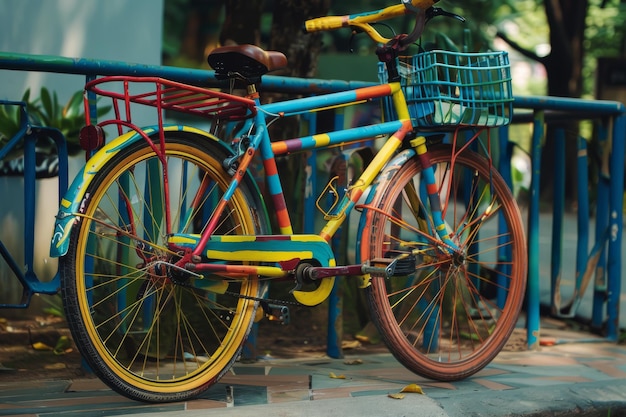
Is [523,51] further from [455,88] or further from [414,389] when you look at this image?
[414,389]

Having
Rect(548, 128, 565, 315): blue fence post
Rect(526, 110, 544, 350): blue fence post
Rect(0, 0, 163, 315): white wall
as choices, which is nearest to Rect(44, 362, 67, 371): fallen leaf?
Rect(0, 0, 163, 315): white wall

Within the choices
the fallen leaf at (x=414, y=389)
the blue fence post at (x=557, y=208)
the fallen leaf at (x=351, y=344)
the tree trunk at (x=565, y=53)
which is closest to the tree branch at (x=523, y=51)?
the tree trunk at (x=565, y=53)

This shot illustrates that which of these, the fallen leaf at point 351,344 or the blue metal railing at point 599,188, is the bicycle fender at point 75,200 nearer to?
the blue metal railing at point 599,188

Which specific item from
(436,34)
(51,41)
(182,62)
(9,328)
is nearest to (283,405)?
(9,328)

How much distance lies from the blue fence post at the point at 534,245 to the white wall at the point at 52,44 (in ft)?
6.93

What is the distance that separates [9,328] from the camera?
4.68m

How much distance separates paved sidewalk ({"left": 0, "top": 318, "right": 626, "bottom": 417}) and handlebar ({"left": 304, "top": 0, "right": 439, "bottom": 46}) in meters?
1.35

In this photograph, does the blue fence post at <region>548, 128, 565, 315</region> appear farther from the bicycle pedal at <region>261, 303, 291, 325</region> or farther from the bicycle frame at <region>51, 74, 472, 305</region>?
the bicycle pedal at <region>261, 303, 291, 325</region>

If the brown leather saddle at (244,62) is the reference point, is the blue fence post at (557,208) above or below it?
below

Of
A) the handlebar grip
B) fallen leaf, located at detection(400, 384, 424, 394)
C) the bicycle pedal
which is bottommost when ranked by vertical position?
fallen leaf, located at detection(400, 384, 424, 394)

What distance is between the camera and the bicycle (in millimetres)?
3227

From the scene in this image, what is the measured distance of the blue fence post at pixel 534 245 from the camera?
4.79 meters

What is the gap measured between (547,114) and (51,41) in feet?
8.65

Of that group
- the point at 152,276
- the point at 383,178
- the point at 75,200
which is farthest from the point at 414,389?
the point at 75,200
